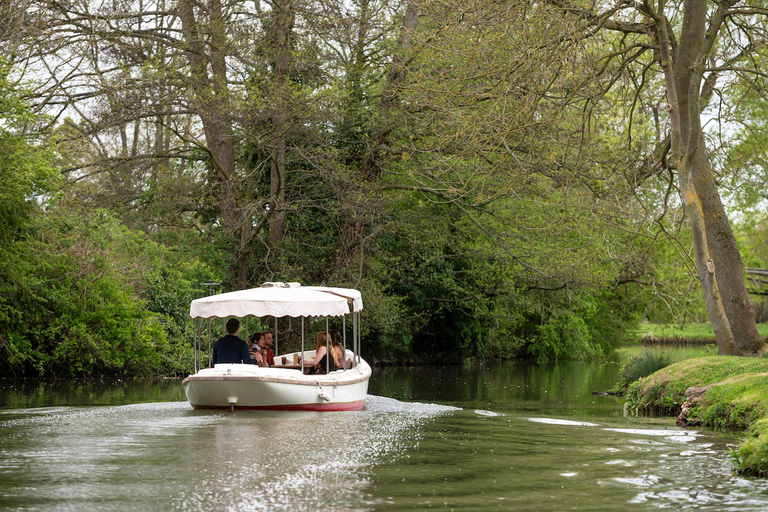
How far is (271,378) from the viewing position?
1673 cm

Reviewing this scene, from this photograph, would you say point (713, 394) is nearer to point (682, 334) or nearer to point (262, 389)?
point (262, 389)

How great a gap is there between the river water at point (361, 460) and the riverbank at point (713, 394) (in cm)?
61

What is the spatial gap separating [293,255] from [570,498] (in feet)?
76.8

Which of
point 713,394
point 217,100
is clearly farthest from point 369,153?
point 713,394

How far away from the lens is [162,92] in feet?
92.6

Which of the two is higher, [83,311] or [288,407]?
[83,311]

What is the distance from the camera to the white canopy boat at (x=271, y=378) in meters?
16.7

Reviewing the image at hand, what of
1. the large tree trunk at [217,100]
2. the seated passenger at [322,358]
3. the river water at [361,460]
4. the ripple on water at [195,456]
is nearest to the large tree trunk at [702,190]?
the river water at [361,460]

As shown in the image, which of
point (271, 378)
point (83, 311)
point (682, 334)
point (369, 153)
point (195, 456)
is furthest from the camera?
point (682, 334)

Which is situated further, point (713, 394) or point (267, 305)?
point (267, 305)

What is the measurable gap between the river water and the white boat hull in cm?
33

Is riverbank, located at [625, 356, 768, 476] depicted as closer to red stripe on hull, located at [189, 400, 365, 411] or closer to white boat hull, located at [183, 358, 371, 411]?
red stripe on hull, located at [189, 400, 365, 411]

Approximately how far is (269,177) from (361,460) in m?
21.9

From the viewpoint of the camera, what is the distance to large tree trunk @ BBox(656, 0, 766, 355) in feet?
61.7
